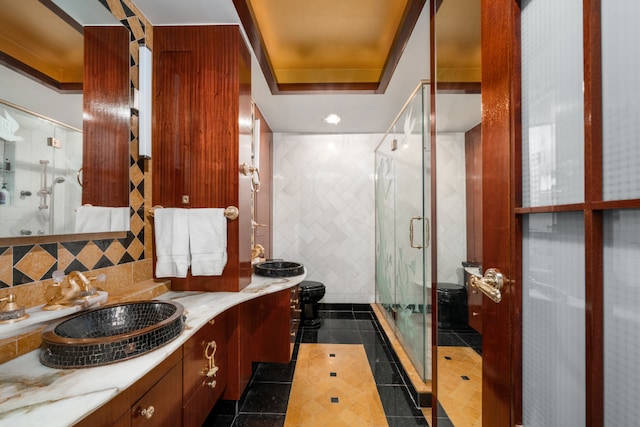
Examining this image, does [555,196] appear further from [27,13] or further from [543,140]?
[27,13]

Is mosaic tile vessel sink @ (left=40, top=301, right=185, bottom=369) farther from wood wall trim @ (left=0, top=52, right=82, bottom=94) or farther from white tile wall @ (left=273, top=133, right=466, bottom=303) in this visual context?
white tile wall @ (left=273, top=133, right=466, bottom=303)

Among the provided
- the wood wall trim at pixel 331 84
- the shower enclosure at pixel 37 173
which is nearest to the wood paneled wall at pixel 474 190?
the wood wall trim at pixel 331 84

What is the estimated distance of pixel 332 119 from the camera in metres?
3.14

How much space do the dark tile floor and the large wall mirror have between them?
1432mm

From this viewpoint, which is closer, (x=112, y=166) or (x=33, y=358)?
(x=33, y=358)

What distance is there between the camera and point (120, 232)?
1423 mm

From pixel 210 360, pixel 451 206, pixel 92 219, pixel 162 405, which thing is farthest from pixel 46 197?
pixel 451 206

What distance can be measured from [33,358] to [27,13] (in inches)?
50.7

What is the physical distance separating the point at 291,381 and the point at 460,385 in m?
1.49

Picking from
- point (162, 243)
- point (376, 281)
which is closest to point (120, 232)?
point (162, 243)

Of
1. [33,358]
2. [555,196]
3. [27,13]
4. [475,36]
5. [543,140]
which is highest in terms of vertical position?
[27,13]

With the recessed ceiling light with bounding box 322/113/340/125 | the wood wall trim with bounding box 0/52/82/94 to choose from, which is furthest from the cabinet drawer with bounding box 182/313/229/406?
the recessed ceiling light with bounding box 322/113/340/125

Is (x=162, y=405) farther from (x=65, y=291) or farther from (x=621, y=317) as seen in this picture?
(x=621, y=317)

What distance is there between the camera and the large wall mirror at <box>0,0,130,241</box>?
3.11 feet
